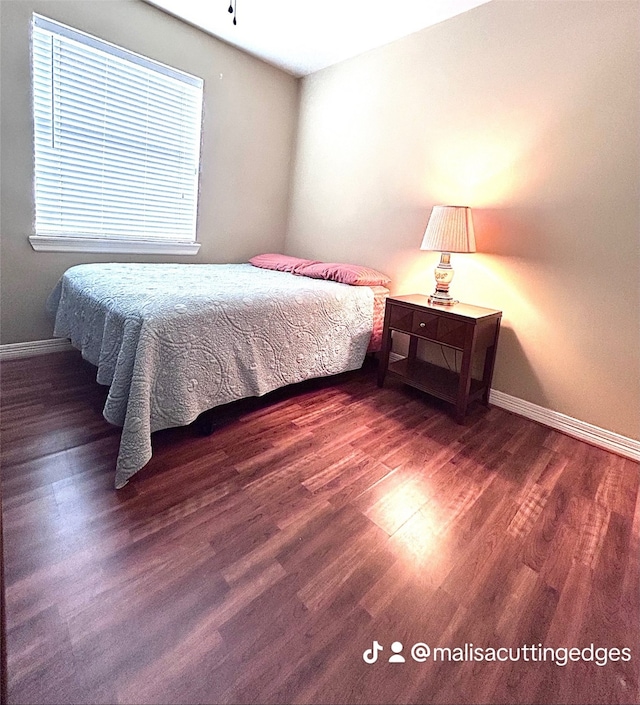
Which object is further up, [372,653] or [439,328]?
[439,328]

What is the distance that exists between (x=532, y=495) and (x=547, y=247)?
1.39 meters

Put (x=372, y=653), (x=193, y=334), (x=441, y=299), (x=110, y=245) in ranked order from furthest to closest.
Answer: (x=110, y=245) < (x=441, y=299) < (x=193, y=334) < (x=372, y=653)

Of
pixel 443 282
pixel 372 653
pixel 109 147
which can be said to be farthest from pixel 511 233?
pixel 109 147

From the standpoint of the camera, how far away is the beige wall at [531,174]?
1.93 m

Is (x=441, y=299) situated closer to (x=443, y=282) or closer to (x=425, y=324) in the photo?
(x=443, y=282)

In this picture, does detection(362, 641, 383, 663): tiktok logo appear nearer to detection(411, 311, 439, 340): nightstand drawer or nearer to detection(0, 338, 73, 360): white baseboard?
detection(411, 311, 439, 340): nightstand drawer

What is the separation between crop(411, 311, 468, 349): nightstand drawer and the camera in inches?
84.7

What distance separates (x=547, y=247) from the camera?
218 cm

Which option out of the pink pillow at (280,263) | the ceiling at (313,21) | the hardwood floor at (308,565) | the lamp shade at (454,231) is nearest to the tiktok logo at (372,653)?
the hardwood floor at (308,565)

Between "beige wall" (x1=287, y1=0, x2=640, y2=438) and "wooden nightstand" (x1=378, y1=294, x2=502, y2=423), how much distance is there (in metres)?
0.18

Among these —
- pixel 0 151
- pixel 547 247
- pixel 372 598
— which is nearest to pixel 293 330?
pixel 372 598

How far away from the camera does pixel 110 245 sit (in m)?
2.80

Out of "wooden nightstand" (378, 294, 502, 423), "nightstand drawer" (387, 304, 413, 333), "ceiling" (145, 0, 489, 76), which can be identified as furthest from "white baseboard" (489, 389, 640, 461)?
"ceiling" (145, 0, 489, 76)

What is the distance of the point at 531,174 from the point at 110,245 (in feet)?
9.31
